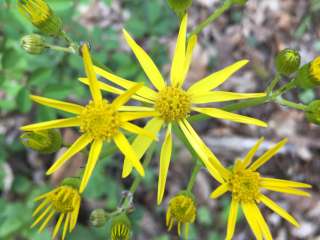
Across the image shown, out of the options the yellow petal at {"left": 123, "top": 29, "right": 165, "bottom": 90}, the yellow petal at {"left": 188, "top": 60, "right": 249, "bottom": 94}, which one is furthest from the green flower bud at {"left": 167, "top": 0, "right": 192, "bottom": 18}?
the yellow petal at {"left": 188, "top": 60, "right": 249, "bottom": 94}

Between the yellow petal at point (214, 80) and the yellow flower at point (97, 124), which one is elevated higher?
the yellow petal at point (214, 80)

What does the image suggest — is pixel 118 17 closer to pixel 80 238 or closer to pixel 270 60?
pixel 270 60

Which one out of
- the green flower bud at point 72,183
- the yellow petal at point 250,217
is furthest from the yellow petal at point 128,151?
the yellow petal at point 250,217

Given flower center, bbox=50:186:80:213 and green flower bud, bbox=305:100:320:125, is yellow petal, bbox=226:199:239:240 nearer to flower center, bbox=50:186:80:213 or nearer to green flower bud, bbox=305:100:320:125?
green flower bud, bbox=305:100:320:125

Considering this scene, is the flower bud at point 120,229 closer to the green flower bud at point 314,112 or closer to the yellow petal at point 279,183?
the yellow petal at point 279,183

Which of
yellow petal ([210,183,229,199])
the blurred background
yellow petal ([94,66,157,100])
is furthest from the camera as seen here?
the blurred background
